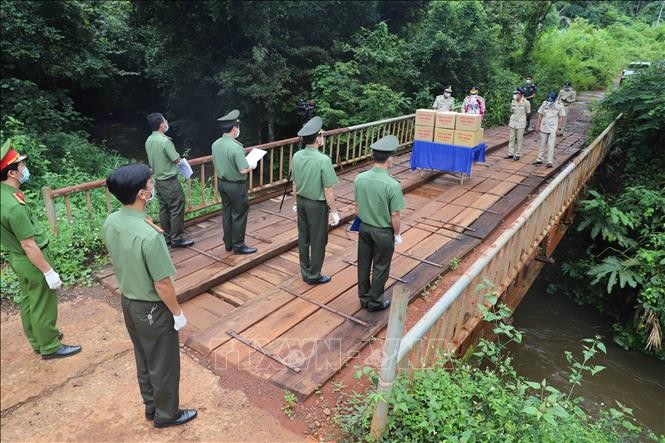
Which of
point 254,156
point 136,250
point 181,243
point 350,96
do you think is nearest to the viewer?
point 136,250

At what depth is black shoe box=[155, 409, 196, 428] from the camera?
3.37 metres

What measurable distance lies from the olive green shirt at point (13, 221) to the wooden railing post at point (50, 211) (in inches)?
80.9

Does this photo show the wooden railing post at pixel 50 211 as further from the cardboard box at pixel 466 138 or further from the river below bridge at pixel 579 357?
the river below bridge at pixel 579 357

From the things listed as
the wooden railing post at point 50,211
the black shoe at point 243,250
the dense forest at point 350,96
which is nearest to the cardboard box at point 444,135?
the dense forest at point 350,96

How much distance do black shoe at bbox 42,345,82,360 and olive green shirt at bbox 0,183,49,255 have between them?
99cm

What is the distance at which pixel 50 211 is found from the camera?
5.55 metres

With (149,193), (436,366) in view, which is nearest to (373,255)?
(436,366)

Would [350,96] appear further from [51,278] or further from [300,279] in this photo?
[51,278]

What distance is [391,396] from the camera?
309 centimetres

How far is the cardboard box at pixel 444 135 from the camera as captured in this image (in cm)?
887

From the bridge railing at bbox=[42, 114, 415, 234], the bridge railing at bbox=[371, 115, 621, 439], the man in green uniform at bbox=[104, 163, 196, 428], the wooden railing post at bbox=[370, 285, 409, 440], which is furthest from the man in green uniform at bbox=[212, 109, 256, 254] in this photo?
the wooden railing post at bbox=[370, 285, 409, 440]

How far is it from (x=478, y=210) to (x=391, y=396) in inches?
216

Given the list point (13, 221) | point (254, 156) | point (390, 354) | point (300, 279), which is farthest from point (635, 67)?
point (13, 221)

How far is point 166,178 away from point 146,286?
301 centimetres
